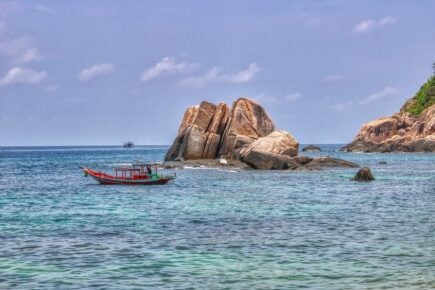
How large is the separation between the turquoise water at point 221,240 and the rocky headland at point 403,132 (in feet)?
373

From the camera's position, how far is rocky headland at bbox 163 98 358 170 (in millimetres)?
91000

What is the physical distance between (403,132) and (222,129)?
3703 inches

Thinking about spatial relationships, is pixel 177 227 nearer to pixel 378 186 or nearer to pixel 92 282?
pixel 92 282

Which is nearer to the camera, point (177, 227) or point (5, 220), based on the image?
point (177, 227)

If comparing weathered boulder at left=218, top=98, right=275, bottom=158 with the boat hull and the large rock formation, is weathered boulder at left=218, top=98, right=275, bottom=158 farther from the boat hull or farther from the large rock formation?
the boat hull


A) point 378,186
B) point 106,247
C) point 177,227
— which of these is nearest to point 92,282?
point 106,247

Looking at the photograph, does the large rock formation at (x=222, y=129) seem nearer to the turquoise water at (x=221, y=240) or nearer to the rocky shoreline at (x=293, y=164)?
the rocky shoreline at (x=293, y=164)

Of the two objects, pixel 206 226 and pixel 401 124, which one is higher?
pixel 401 124

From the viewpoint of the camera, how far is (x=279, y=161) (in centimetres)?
8356

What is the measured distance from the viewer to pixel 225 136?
3871 inches

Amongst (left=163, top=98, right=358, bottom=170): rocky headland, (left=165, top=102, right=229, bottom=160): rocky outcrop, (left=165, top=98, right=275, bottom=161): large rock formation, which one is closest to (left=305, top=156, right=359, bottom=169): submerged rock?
(left=163, top=98, right=358, bottom=170): rocky headland

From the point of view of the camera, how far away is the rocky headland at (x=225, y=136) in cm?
9100

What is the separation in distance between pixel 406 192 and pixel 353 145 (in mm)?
140926

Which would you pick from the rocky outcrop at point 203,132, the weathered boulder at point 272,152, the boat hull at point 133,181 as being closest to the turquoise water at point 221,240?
the boat hull at point 133,181
